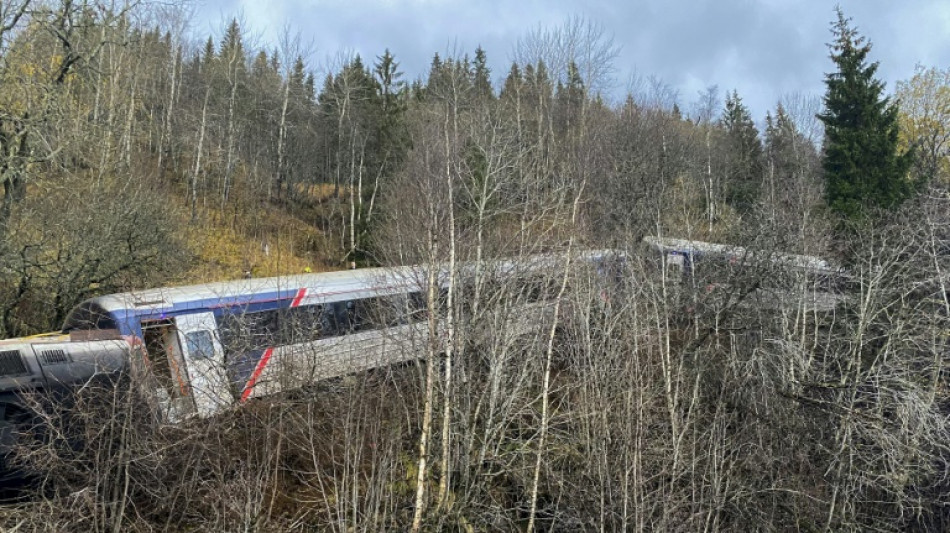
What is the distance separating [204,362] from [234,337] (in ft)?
2.07

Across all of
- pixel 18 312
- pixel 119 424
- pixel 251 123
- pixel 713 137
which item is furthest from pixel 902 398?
pixel 713 137

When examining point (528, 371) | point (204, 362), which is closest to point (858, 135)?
point (528, 371)

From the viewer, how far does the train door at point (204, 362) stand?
859cm

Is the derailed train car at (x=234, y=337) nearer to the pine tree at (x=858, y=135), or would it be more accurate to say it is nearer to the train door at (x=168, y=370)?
the train door at (x=168, y=370)

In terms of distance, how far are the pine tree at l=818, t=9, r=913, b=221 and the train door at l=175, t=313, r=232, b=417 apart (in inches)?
846

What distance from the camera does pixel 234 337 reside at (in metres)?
9.47

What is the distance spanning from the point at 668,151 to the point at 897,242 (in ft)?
72.9

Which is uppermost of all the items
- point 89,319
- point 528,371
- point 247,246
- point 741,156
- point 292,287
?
point 741,156

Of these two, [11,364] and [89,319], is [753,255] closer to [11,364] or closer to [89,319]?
[89,319]

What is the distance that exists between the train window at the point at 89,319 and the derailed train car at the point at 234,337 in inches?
0.9

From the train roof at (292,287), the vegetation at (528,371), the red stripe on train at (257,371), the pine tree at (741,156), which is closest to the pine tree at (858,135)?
the vegetation at (528,371)

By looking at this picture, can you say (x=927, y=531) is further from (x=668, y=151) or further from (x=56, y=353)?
(x=668, y=151)

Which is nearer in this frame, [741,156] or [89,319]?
[89,319]

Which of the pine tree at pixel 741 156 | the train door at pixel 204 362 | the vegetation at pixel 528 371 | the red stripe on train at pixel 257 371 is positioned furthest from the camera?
the pine tree at pixel 741 156
